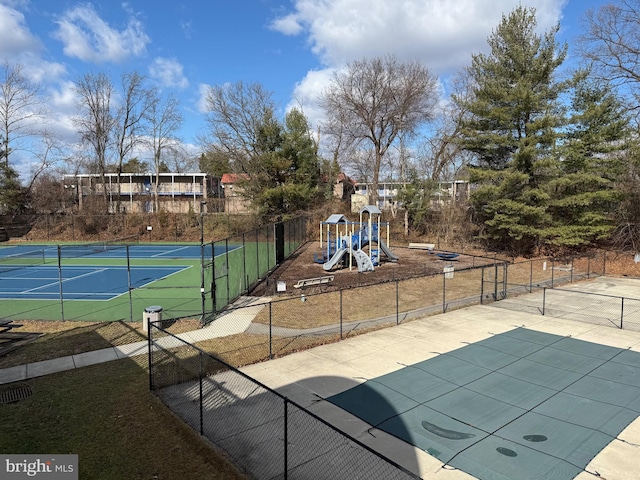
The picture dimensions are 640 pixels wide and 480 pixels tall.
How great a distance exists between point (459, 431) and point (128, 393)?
7.08m

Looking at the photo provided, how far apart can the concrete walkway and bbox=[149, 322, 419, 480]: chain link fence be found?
1685mm

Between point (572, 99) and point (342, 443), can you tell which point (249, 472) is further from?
point (572, 99)

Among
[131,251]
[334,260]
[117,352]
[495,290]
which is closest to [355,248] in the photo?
[334,260]

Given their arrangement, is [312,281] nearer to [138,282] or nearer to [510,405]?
[138,282]

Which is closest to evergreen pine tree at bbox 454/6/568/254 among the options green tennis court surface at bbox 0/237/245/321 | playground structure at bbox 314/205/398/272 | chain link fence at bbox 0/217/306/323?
playground structure at bbox 314/205/398/272

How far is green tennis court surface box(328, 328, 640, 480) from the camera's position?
6996mm

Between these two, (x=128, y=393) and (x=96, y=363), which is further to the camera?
(x=96, y=363)

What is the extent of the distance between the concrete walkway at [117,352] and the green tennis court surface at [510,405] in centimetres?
485

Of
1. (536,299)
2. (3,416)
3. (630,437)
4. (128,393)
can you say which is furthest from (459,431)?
(536,299)

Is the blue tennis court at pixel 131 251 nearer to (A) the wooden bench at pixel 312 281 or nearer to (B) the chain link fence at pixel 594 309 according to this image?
(A) the wooden bench at pixel 312 281

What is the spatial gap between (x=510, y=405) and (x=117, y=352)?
34.4 ft

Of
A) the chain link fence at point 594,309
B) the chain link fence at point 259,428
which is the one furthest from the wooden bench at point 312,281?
the chain link fence at point 594,309

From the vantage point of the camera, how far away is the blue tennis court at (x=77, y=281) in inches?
838

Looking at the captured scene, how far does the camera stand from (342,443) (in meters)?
7.35
